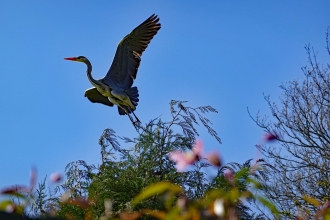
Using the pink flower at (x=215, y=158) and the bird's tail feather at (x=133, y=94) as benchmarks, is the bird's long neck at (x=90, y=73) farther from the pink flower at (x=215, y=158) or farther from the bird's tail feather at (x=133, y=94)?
the pink flower at (x=215, y=158)

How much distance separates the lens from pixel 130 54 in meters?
9.20

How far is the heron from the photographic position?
29.2 ft

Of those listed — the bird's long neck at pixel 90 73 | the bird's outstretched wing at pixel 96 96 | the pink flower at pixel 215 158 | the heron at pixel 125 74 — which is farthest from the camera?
the bird's outstretched wing at pixel 96 96

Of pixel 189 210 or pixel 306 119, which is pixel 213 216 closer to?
→ pixel 189 210

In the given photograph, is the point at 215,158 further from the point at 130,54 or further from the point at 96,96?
the point at 96,96

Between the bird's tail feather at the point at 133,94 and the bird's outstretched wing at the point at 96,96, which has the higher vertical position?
the bird's outstretched wing at the point at 96,96

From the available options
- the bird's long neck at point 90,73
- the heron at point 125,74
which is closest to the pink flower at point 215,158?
the heron at point 125,74

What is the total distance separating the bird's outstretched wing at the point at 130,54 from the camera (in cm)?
893

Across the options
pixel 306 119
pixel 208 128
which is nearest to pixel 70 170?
pixel 208 128

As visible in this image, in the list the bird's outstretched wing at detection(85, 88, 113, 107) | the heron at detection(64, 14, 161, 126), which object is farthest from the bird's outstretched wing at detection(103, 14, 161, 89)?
the bird's outstretched wing at detection(85, 88, 113, 107)

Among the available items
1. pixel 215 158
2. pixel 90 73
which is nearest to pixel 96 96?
pixel 90 73

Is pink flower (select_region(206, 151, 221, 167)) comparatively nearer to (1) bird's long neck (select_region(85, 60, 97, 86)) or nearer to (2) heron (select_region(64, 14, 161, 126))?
(2) heron (select_region(64, 14, 161, 126))

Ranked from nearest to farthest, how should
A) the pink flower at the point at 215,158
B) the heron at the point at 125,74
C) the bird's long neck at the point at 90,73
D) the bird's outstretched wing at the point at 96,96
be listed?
the pink flower at the point at 215,158 → the heron at the point at 125,74 → the bird's long neck at the point at 90,73 → the bird's outstretched wing at the point at 96,96

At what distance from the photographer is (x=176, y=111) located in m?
5.18
